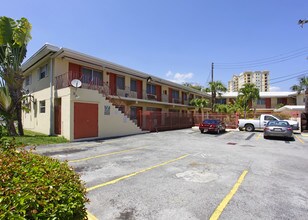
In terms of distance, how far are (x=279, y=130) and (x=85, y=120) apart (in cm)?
1446

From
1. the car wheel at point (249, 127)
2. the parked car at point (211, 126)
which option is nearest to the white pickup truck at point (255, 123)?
the car wheel at point (249, 127)

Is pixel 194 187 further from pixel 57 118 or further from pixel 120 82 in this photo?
pixel 120 82

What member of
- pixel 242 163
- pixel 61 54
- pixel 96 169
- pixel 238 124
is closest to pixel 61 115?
pixel 61 54

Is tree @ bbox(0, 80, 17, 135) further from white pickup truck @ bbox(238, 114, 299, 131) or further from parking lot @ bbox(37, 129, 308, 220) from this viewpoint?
white pickup truck @ bbox(238, 114, 299, 131)

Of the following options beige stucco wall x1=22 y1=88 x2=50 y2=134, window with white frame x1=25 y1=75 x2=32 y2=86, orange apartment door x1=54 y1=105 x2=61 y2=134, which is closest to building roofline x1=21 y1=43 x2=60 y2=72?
window with white frame x1=25 y1=75 x2=32 y2=86

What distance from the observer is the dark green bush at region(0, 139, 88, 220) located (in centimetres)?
177

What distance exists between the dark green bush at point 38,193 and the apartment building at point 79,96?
11.1 m

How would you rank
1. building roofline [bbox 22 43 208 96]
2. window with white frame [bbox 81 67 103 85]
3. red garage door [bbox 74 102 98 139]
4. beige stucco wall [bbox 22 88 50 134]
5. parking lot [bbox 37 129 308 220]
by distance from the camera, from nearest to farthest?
parking lot [bbox 37 129 308 220] → red garage door [bbox 74 102 98 139] → building roofline [bbox 22 43 208 96] → beige stucco wall [bbox 22 88 50 134] → window with white frame [bbox 81 67 103 85]

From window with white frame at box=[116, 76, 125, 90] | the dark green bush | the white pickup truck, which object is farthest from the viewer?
the white pickup truck

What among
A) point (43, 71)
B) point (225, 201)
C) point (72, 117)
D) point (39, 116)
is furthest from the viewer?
point (43, 71)

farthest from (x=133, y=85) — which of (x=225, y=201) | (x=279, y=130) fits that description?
(x=225, y=201)

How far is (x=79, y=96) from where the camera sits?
13367 mm

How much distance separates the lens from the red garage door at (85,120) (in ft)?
43.8

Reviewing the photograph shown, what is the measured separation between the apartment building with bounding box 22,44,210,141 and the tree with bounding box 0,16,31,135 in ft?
4.26
